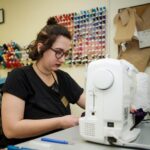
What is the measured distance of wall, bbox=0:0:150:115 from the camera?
2326 mm

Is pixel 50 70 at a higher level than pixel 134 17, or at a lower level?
lower

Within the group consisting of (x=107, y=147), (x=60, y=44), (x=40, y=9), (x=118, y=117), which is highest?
(x=40, y=9)

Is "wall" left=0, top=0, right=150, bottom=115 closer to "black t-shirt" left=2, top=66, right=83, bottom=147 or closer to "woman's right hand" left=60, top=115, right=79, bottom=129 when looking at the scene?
"black t-shirt" left=2, top=66, right=83, bottom=147

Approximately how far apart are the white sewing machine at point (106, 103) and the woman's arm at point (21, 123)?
0.27 m

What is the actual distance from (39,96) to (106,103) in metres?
0.60

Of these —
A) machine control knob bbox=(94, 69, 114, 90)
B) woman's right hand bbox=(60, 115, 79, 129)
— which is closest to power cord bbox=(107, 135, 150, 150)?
machine control knob bbox=(94, 69, 114, 90)

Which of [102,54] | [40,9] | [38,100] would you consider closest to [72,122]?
[38,100]

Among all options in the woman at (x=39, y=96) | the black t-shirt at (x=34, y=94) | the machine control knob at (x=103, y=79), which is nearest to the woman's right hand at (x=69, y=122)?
the woman at (x=39, y=96)

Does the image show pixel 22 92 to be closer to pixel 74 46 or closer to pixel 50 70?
pixel 50 70

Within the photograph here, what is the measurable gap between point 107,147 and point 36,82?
27.0 inches

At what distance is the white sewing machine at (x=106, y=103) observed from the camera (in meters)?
0.95

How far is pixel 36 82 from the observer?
150cm

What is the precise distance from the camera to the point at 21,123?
131 cm

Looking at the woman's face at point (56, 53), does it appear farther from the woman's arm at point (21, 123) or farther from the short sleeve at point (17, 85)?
the woman's arm at point (21, 123)
